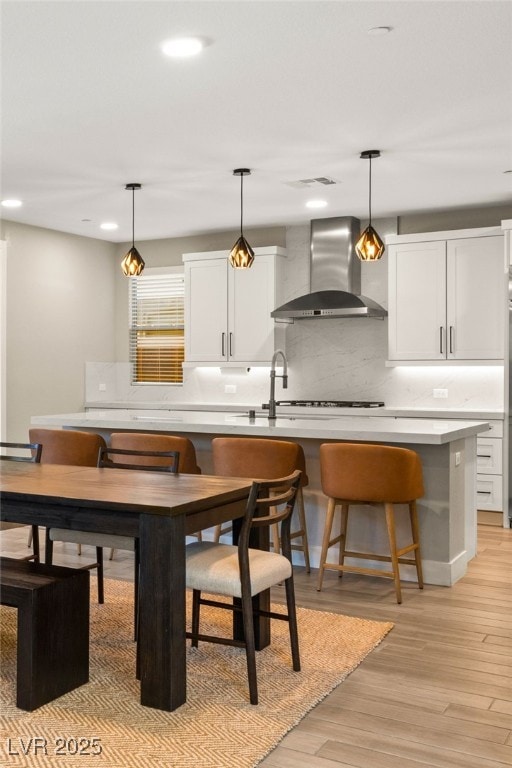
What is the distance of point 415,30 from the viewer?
3229 mm

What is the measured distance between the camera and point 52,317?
25.2 ft

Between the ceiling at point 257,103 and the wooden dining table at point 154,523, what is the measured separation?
6.23ft

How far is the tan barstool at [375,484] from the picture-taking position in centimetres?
398

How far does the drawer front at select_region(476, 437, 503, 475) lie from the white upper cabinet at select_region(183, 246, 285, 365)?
224 cm

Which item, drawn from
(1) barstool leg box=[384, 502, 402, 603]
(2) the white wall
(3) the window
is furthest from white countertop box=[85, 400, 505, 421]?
(1) barstool leg box=[384, 502, 402, 603]

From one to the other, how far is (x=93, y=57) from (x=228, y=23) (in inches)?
28.4

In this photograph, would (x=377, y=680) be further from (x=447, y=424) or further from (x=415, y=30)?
(x=415, y=30)

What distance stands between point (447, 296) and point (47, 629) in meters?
4.83

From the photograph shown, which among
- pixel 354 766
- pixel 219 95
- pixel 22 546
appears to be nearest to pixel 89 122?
pixel 219 95

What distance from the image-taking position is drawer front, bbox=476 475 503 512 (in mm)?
6208

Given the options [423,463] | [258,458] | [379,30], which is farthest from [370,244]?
[379,30]

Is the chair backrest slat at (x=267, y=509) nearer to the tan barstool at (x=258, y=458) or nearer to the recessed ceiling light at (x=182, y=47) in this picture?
the tan barstool at (x=258, y=458)

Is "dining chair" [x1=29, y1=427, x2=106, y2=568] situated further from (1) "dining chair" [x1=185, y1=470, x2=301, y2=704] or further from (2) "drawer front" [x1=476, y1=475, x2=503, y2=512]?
(2) "drawer front" [x1=476, y1=475, x2=503, y2=512]

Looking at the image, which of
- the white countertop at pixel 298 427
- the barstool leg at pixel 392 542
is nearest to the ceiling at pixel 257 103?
the white countertop at pixel 298 427
